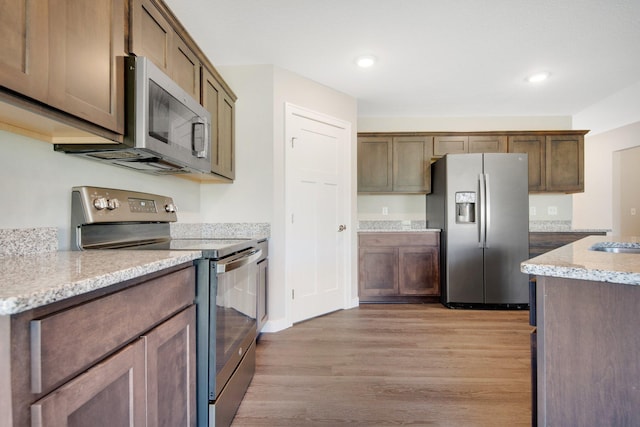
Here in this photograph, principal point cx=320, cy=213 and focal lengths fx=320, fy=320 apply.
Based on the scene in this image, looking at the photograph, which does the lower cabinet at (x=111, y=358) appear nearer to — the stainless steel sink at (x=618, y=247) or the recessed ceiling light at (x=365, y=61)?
the stainless steel sink at (x=618, y=247)

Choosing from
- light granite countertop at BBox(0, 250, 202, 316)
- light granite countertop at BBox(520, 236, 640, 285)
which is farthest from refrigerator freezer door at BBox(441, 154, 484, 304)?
light granite countertop at BBox(0, 250, 202, 316)

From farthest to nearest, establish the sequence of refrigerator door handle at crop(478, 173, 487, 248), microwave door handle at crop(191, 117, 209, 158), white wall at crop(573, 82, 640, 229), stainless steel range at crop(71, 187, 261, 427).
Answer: white wall at crop(573, 82, 640, 229) → refrigerator door handle at crop(478, 173, 487, 248) → microwave door handle at crop(191, 117, 209, 158) → stainless steel range at crop(71, 187, 261, 427)

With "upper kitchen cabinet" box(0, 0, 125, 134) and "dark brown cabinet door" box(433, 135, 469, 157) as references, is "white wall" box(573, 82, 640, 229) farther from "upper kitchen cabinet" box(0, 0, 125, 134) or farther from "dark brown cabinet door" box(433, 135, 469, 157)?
"upper kitchen cabinet" box(0, 0, 125, 134)

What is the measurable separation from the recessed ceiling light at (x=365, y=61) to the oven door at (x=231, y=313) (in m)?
1.90

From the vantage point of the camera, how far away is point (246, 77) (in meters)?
2.83

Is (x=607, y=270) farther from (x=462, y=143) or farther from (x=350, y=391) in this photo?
(x=462, y=143)

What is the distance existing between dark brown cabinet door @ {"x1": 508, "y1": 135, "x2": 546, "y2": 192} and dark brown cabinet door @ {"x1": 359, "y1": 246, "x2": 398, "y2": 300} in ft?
6.46

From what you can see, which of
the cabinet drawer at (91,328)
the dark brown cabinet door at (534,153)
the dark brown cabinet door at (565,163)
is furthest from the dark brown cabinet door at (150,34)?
the dark brown cabinet door at (565,163)

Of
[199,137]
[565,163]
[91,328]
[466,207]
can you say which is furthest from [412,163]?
[91,328]

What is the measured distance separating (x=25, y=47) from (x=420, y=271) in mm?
3619

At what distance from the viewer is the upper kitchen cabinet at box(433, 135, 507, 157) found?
3.98 metres

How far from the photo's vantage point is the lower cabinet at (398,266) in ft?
12.1

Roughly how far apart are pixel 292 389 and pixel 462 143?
3479mm

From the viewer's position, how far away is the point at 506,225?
3.46 metres
